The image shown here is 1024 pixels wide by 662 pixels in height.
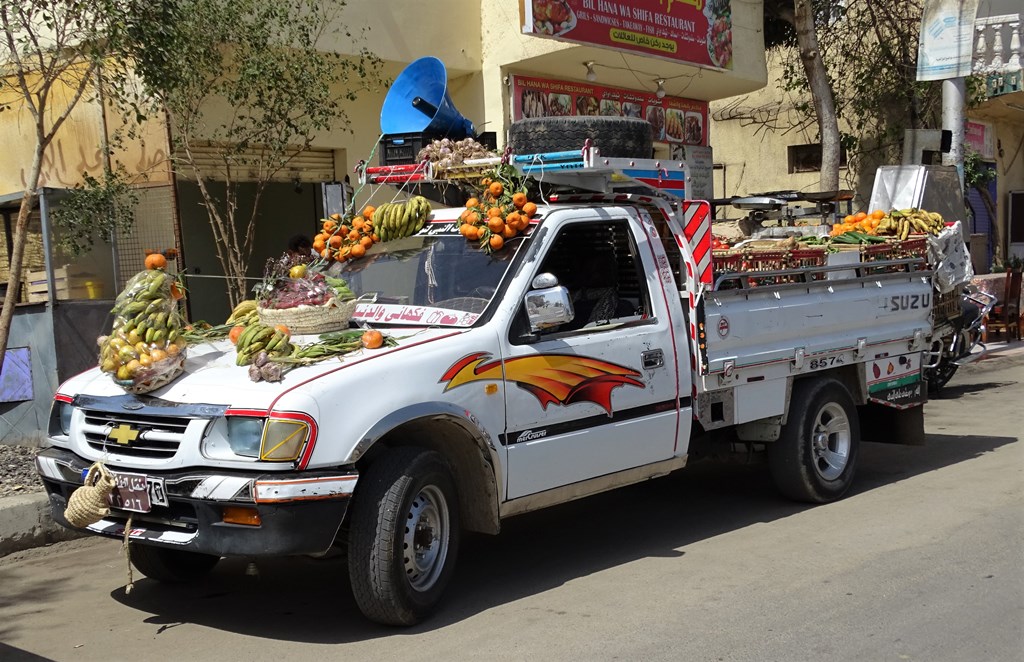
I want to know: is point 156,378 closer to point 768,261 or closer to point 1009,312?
point 768,261

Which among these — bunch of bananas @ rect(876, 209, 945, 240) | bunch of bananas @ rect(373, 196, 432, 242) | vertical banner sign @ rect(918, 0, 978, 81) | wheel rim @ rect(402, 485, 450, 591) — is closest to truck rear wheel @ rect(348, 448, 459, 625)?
wheel rim @ rect(402, 485, 450, 591)

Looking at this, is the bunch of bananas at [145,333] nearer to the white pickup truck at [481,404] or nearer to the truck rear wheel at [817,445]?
the white pickup truck at [481,404]

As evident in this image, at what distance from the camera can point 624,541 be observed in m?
6.55

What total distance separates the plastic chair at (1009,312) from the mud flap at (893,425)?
9.91 meters

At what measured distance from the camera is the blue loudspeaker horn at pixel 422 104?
6.94 meters

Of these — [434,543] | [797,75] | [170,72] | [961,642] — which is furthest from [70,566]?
[797,75]

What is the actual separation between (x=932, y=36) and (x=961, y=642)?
12.7 m

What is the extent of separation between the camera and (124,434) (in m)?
4.86

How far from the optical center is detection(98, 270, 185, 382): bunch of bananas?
16.0 ft

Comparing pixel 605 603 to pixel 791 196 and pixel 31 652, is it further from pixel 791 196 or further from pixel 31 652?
pixel 791 196

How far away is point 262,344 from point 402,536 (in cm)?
110

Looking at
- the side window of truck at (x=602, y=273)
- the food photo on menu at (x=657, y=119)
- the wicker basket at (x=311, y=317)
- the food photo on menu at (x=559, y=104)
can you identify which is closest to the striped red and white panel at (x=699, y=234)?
the side window of truck at (x=602, y=273)

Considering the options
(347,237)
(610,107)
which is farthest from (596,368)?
(610,107)

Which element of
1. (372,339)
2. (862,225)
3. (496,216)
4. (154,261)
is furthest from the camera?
(862,225)
